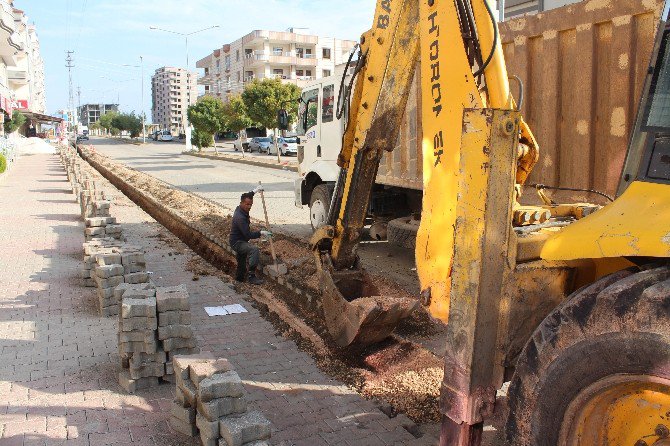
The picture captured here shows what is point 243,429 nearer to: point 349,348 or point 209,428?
point 209,428

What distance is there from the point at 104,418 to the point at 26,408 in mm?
617

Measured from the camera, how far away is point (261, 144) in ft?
150

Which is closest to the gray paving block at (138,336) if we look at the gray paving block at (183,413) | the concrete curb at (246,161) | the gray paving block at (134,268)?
the gray paving block at (183,413)

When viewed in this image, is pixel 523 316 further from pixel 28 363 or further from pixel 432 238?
pixel 28 363

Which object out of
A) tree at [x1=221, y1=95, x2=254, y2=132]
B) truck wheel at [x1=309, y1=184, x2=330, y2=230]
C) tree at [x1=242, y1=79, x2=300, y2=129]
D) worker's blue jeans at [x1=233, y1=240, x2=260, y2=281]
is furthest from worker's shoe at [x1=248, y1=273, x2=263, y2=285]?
tree at [x1=221, y1=95, x2=254, y2=132]

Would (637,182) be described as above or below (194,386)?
above

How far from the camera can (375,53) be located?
14.5ft

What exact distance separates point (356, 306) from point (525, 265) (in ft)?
6.98

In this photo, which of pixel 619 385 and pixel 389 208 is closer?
pixel 619 385

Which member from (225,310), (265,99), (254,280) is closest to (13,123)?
(265,99)

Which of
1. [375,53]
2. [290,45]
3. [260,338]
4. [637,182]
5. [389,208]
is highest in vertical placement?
[290,45]

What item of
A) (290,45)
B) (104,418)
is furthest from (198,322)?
(290,45)

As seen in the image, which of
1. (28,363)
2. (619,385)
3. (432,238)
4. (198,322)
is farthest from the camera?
(198,322)

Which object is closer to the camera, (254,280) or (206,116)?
(254,280)
